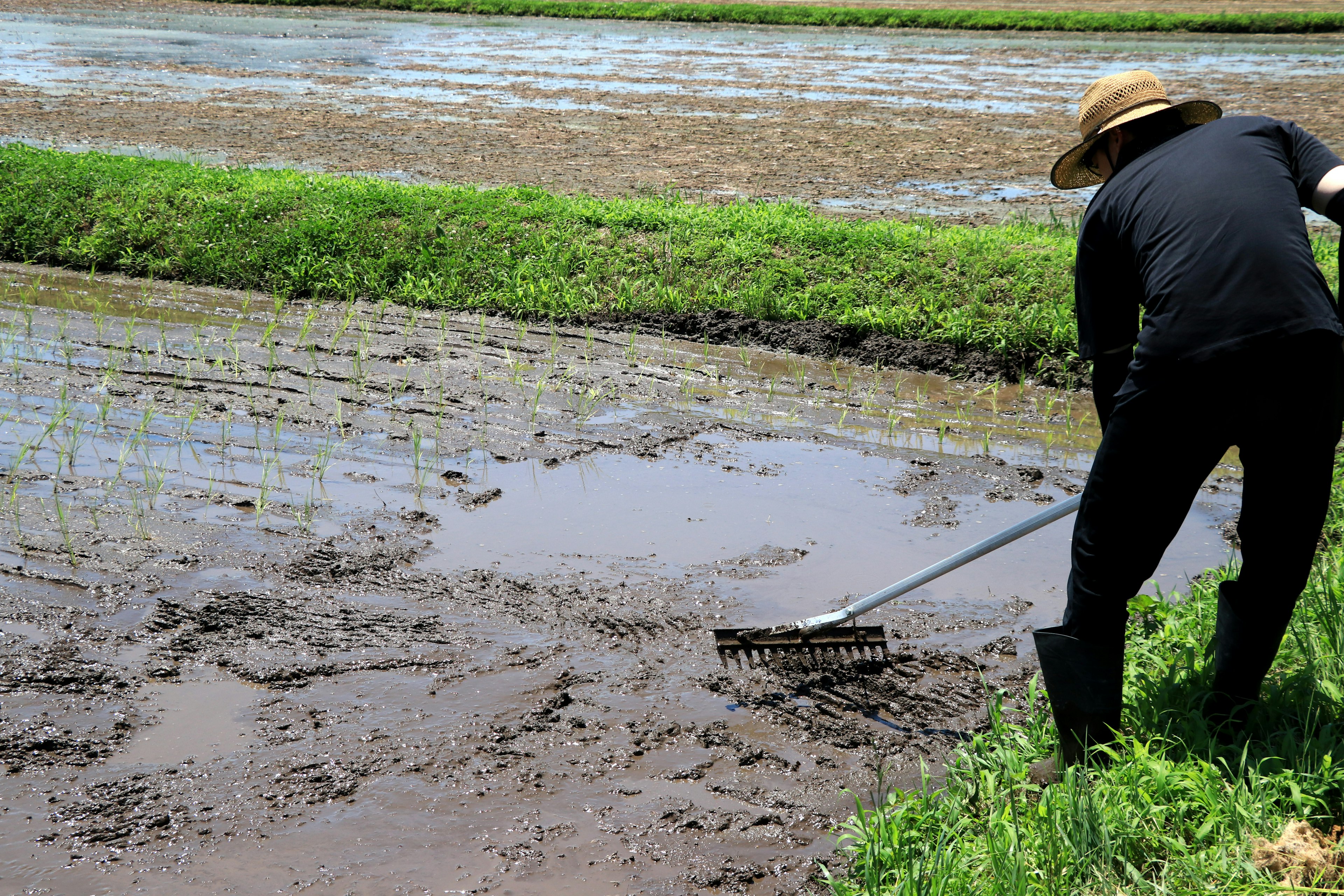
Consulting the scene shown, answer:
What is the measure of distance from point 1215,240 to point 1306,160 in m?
0.40

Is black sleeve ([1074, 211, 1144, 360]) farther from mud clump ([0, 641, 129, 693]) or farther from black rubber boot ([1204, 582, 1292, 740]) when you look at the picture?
mud clump ([0, 641, 129, 693])

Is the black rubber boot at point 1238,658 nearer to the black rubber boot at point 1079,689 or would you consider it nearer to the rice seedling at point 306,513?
the black rubber boot at point 1079,689

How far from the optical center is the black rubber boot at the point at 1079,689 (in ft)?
9.25

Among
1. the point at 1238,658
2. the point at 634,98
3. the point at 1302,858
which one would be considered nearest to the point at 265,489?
the point at 1238,658

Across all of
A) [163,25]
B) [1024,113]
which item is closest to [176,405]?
[1024,113]

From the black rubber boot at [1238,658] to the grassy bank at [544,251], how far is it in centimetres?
366

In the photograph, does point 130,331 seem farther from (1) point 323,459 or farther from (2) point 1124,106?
(2) point 1124,106

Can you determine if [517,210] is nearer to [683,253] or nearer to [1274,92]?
[683,253]

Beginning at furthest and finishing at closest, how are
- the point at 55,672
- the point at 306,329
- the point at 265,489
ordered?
1. the point at 306,329
2. the point at 265,489
3. the point at 55,672

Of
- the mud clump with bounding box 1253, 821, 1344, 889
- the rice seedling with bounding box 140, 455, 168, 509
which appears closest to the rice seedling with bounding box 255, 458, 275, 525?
the rice seedling with bounding box 140, 455, 168, 509

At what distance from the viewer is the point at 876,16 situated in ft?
93.2

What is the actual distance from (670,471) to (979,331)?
2451mm

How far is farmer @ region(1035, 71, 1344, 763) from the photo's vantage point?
98.6 inches

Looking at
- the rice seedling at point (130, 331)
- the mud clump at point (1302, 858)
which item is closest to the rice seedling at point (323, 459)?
the rice seedling at point (130, 331)
